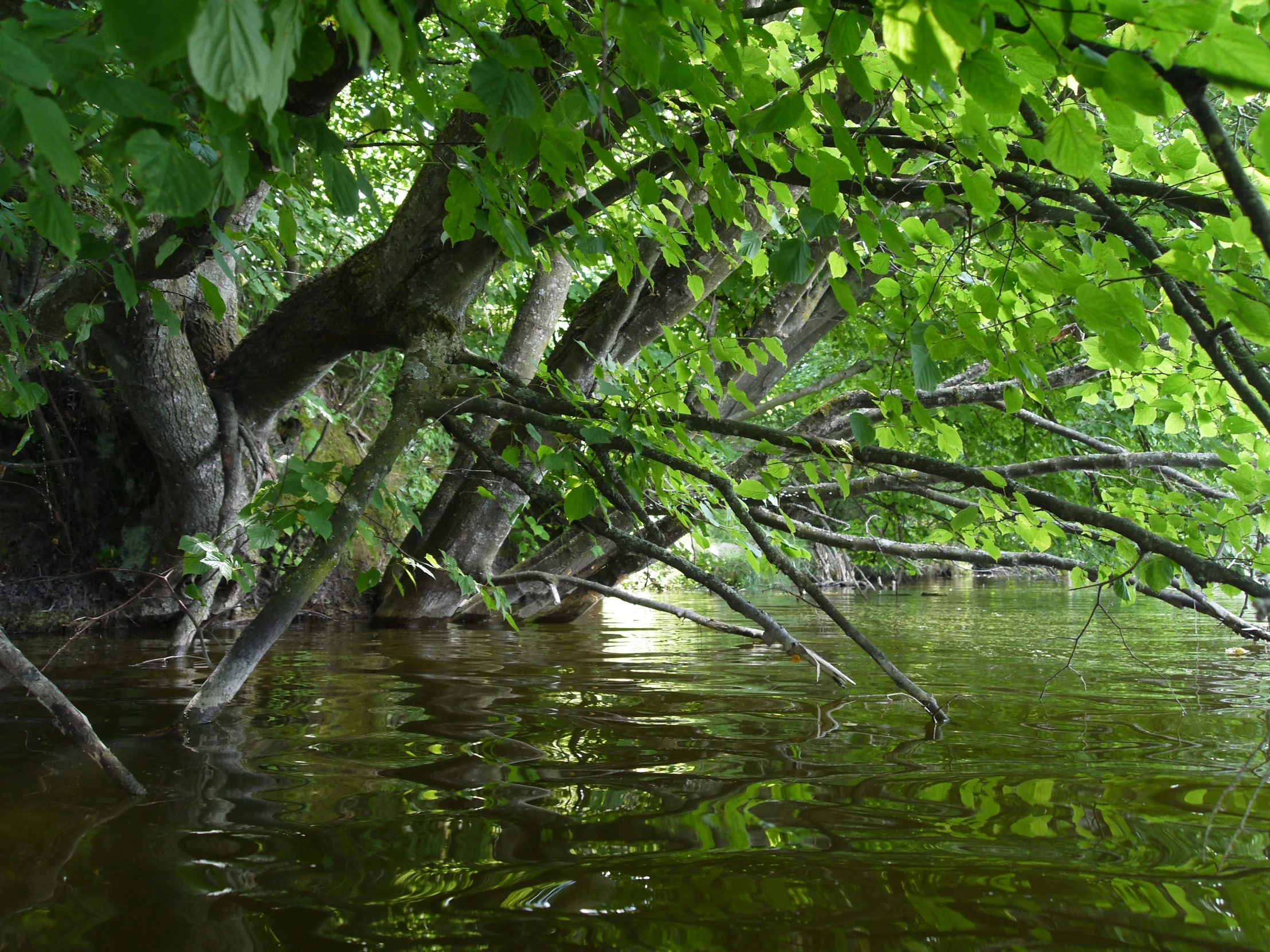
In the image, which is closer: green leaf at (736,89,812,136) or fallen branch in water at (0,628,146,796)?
green leaf at (736,89,812,136)

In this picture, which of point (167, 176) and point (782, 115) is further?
point (782, 115)

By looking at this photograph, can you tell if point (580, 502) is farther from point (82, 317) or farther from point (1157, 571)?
point (82, 317)

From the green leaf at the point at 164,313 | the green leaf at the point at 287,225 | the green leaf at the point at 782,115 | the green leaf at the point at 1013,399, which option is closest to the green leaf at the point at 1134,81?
the green leaf at the point at 782,115

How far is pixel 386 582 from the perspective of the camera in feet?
24.3

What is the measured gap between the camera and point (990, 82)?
129 cm

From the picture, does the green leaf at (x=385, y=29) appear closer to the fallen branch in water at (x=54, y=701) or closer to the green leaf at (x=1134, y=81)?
the green leaf at (x=1134, y=81)

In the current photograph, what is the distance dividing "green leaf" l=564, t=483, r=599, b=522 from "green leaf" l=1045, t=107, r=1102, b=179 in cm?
174

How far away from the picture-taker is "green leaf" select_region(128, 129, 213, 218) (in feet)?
3.49

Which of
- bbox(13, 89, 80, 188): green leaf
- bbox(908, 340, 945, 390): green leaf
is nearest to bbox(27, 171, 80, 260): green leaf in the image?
bbox(13, 89, 80, 188): green leaf

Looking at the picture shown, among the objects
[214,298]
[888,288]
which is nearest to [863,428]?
[888,288]

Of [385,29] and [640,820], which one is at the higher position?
[385,29]

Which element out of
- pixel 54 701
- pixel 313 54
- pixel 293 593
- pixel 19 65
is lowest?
pixel 54 701

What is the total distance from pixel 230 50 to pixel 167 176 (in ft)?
1.17

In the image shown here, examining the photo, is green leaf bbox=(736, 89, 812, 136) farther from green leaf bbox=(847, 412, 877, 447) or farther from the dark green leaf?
green leaf bbox=(847, 412, 877, 447)
